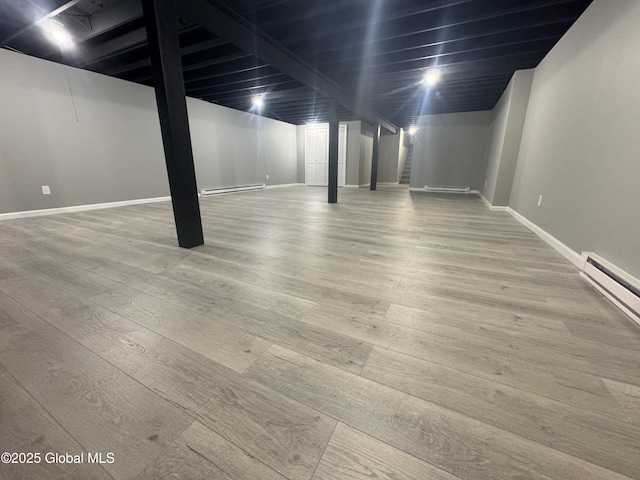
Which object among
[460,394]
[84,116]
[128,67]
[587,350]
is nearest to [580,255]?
[587,350]

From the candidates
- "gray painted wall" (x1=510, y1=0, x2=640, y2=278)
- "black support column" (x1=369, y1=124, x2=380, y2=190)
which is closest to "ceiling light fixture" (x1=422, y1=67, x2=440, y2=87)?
"gray painted wall" (x1=510, y1=0, x2=640, y2=278)

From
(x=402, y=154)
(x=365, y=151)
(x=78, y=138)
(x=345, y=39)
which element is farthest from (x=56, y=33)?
(x=402, y=154)

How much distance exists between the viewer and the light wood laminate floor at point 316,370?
662 mm

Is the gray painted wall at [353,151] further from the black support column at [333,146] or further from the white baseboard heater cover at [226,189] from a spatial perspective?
the black support column at [333,146]

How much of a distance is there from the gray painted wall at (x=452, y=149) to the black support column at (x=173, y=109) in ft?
22.8

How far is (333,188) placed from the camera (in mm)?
5121

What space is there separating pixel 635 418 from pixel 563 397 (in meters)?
0.18

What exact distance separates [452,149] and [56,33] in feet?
27.4

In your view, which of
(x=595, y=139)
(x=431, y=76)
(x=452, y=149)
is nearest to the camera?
(x=595, y=139)

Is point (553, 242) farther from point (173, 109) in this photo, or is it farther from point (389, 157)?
point (389, 157)

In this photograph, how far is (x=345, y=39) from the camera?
2.93 meters

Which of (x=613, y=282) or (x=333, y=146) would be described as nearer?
(x=613, y=282)

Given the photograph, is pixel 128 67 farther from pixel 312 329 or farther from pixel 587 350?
pixel 587 350

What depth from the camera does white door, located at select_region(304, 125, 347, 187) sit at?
334 inches
